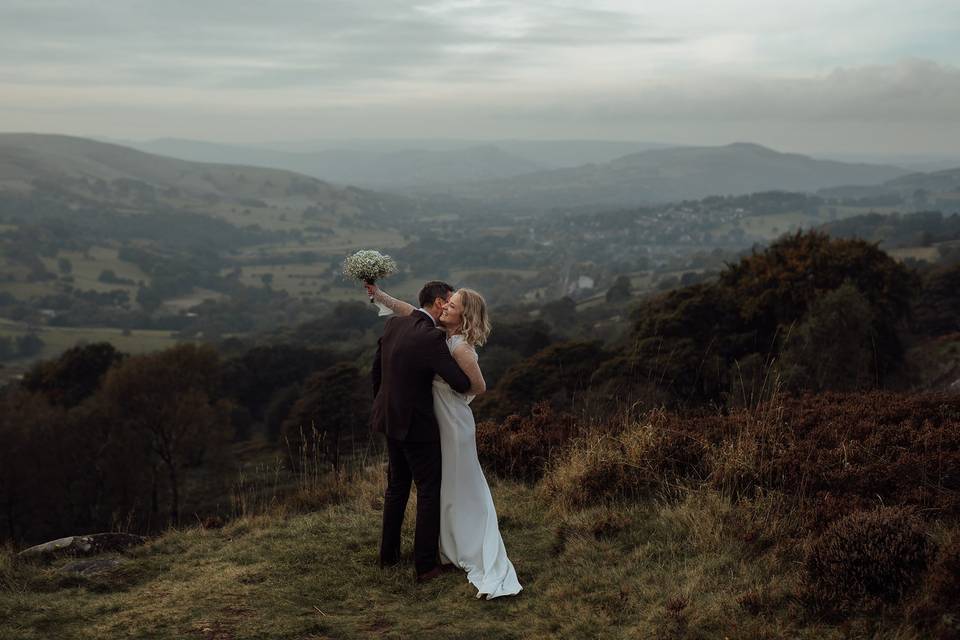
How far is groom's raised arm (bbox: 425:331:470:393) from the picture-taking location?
5043 millimetres

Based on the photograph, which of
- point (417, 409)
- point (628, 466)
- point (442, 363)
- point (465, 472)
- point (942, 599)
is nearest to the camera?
point (942, 599)

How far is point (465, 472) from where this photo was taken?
5.43 metres

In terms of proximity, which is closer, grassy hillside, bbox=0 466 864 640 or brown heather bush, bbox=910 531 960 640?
brown heather bush, bbox=910 531 960 640

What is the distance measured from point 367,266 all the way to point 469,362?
1134mm

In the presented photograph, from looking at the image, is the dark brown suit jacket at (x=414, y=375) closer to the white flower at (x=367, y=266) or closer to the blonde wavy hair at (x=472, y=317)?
the blonde wavy hair at (x=472, y=317)

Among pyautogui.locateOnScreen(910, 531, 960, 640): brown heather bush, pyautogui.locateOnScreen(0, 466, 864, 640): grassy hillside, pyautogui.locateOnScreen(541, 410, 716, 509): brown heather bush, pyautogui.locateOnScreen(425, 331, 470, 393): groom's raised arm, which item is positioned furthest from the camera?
pyautogui.locateOnScreen(541, 410, 716, 509): brown heather bush

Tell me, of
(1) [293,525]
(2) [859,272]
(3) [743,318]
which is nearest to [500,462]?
(1) [293,525]

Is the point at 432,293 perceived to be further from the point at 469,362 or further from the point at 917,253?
the point at 917,253

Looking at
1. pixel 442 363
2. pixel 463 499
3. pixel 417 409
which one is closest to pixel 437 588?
pixel 463 499

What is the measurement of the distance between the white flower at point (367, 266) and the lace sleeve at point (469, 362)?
0.91m

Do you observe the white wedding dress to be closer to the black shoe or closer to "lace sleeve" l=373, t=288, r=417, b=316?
the black shoe

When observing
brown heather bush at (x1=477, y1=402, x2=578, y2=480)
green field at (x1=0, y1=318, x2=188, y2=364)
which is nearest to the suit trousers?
brown heather bush at (x1=477, y1=402, x2=578, y2=480)

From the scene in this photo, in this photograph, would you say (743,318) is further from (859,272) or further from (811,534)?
(811,534)

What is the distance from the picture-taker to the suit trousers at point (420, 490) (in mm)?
5336
